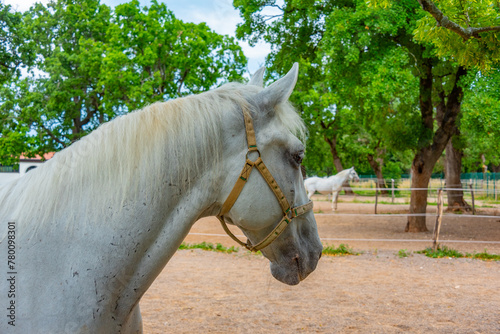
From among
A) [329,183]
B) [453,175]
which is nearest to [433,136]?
[453,175]

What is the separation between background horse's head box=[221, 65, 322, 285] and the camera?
1530 mm

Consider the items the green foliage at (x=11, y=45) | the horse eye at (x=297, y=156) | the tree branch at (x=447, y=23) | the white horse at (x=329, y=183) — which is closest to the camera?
the horse eye at (x=297, y=156)

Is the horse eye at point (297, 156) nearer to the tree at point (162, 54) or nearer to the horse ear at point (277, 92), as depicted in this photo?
the horse ear at point (277, 92)

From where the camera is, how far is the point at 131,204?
1.42m

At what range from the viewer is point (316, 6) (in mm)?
10867

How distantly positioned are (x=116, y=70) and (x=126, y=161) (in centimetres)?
1831

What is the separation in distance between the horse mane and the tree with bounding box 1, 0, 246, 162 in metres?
16.3

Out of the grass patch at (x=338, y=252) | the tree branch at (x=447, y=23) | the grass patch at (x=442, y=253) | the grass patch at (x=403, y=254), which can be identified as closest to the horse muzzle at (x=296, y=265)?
the tree branch at (x=447, y=23)

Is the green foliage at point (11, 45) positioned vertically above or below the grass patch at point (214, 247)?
above

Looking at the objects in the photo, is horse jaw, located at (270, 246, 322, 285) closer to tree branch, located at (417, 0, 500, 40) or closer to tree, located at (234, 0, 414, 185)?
tree branch, located at (417, 0, 500, 40)

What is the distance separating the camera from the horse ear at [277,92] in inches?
62.7

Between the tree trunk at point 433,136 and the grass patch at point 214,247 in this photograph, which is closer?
the grass patch at point 214,247

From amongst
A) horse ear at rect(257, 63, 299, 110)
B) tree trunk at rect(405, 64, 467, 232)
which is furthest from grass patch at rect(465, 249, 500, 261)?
horse ear at rect(257, 63, 299, 110)

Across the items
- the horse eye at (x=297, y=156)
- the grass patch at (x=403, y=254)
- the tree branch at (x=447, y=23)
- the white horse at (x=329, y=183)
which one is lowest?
the grass patch at (x=403, y=254)
